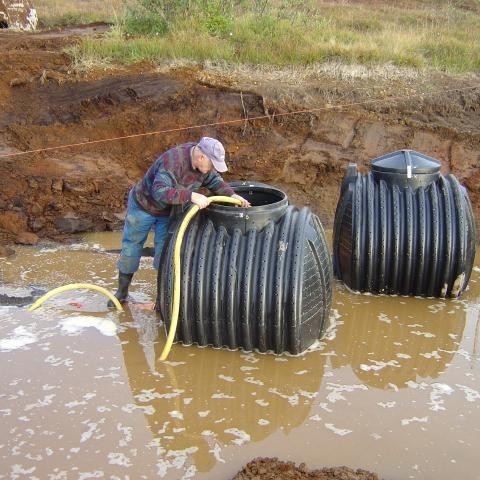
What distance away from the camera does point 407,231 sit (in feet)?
19.0

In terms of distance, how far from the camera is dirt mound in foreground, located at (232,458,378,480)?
3588mm

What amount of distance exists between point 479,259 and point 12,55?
7747mm

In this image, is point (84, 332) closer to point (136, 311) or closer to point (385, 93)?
point (136, 311)

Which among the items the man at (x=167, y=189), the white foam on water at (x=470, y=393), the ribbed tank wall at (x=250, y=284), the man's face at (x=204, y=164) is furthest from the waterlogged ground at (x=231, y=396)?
the man's face at (x=204, y=164)

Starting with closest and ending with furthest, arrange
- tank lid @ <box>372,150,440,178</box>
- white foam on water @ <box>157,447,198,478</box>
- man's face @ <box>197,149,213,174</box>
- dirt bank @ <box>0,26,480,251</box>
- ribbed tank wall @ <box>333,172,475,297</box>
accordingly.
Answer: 1. white foam on water @ <box>157,447,198,478</box>
2. man's face @ <box>197,149,213,174</box>
3. ribbed tank wall @ <box>333,172,475,297</box>
4. tank lid @ <box>372,150,440,178</box>
5. dirt bank @ <box>0,26,480,251</box>

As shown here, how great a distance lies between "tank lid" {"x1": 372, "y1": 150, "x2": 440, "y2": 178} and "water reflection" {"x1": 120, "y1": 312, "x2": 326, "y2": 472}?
2108 millimetres

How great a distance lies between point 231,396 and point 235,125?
5306mm

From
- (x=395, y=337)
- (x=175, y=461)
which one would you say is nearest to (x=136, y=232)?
(x=175, y=461)

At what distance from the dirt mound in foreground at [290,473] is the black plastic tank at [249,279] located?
48.6 inches

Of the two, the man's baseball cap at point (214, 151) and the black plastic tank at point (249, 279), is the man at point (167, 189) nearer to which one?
the man's baseball cap at point (214, 151)

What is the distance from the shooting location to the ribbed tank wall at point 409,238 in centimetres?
575

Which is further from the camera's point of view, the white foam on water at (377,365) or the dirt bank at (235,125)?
the dirt bank at (235,125)

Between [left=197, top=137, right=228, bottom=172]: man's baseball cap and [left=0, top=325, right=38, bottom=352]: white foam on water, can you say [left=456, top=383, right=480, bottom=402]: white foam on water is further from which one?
[left=0, top=325, right=38, bottom=352]: white foam on water

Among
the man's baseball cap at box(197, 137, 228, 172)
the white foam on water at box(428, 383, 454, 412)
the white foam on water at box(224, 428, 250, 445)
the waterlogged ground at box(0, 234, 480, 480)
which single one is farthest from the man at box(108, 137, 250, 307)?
the white foam on water at box(428, 383, 454, 412)
